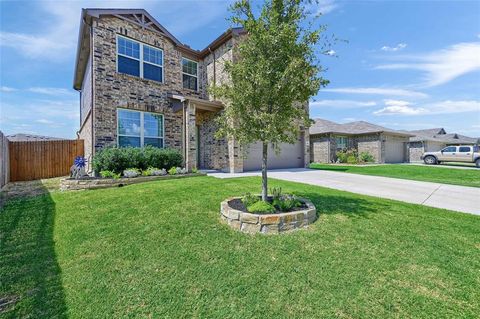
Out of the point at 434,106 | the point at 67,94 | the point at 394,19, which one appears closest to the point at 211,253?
the point at 394,19

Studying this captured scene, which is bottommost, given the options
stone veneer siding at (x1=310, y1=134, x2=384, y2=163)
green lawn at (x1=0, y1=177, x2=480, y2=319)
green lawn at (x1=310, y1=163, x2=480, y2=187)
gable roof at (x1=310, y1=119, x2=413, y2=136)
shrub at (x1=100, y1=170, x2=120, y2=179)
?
green lawn at (x1=0, y1=177, x2=480, y2=319)

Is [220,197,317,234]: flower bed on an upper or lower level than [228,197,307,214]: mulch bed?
lower

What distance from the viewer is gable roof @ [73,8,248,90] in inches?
378

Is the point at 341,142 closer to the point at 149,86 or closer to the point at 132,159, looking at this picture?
the point at 149,86

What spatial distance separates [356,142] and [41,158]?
26.6m

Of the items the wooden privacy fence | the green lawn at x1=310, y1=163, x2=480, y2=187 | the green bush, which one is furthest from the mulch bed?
the wooden privacy fence

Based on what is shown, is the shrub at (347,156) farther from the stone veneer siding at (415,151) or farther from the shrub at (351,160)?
the stone veneer siding at (415,151)

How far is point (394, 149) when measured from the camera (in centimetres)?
2420

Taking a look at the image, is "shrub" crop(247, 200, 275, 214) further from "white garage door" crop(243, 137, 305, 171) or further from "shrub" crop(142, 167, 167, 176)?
"white garage door" crop(243, 137, 305, 171)

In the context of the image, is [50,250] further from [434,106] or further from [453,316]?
[434,106]

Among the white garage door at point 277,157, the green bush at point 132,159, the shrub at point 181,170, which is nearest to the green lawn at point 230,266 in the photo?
the green bush at point 132,159

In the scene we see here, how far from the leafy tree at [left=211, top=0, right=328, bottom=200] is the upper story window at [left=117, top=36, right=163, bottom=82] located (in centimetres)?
819

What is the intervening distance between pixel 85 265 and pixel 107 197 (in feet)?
11.9

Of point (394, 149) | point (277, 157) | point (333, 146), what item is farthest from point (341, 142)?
point (277, 157)
